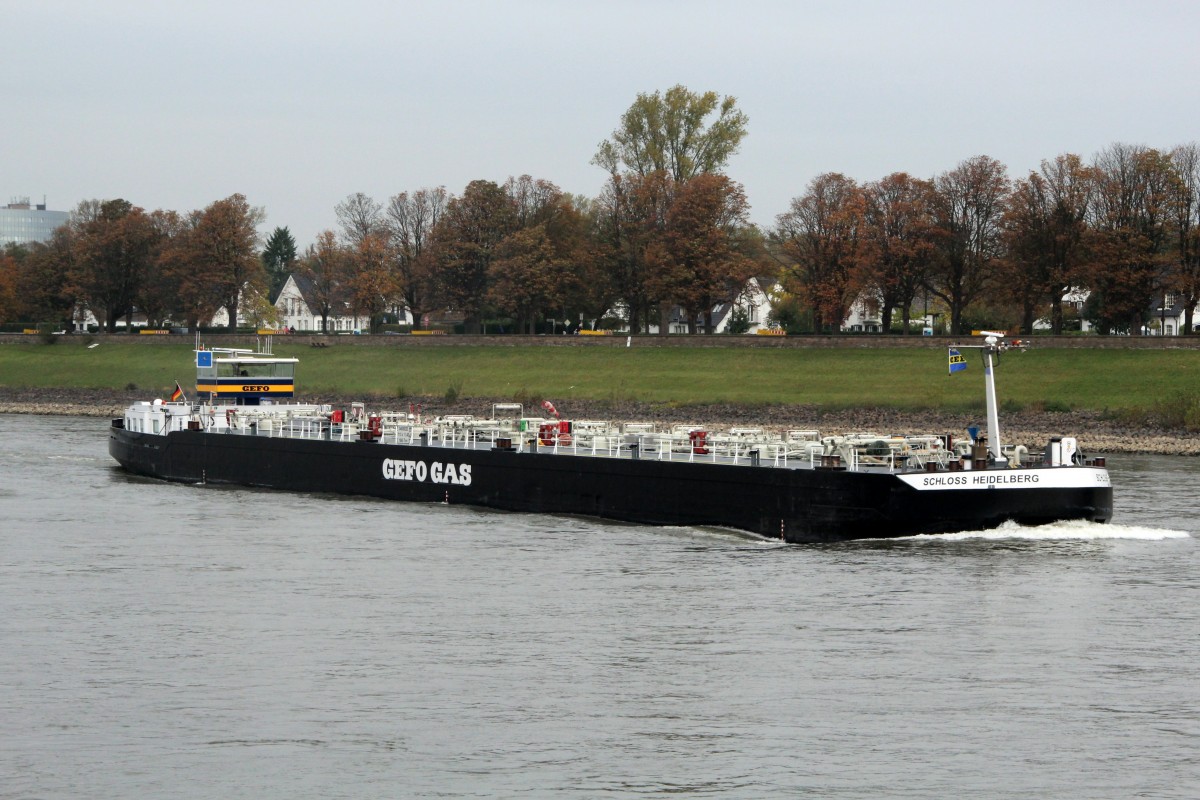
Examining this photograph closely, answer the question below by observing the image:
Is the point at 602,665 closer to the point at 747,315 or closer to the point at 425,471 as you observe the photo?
the point at 425,471

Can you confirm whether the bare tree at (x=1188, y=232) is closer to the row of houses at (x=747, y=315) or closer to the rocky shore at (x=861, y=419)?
the row of houses at (x=747, y=315)

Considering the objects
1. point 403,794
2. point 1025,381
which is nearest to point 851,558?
point 403,794

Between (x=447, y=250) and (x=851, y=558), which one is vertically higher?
(x=447, y=250)

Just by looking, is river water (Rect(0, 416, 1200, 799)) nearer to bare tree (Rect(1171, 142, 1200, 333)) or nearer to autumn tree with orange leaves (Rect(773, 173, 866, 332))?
bare tree (Rect(1171, 142, 1200, 333))

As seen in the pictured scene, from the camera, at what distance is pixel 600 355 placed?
9888 centimetres

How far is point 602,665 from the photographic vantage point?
24125 millimetres

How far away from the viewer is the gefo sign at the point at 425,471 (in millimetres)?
45594

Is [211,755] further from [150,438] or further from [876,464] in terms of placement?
[150,438]

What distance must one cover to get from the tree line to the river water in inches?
2257

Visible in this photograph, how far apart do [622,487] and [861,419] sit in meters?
34.7

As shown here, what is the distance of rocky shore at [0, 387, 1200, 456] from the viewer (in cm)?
6347

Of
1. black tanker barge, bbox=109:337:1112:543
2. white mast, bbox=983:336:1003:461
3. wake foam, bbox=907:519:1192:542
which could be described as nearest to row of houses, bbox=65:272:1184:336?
black tanker barge, bbox=109:337:1112:543

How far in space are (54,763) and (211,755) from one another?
2033 mm

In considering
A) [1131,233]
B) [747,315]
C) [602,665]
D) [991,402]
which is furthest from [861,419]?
[747,315]
